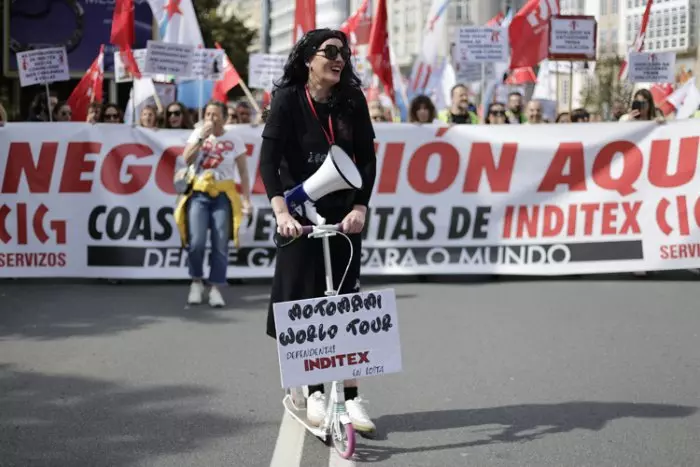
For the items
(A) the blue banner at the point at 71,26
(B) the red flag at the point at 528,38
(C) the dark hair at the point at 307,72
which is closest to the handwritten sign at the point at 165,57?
(B) the red flag at the point at 528,38

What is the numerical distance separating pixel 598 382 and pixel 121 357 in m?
3.03

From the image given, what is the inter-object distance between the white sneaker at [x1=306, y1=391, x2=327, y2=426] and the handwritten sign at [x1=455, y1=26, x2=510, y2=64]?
11.1m

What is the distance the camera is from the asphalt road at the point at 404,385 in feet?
17.5

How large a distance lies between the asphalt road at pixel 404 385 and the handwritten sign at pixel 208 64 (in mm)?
4736

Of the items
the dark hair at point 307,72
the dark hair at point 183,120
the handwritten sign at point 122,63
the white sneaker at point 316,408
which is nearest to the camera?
the dark hair at point 307,72

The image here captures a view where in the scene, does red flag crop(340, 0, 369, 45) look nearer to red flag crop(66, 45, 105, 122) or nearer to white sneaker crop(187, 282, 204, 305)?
red flag crop(66, 45, 105, 122)

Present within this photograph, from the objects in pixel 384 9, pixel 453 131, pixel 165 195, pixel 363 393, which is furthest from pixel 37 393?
pixel 384 9

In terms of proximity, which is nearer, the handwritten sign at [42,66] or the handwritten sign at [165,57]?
the handwritten sign at [165,57]

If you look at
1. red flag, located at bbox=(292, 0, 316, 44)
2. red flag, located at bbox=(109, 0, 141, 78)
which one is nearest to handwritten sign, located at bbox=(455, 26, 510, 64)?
red flag, located at bbox=(292, 0, 316, 44)

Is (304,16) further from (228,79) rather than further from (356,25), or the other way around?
(356,25)

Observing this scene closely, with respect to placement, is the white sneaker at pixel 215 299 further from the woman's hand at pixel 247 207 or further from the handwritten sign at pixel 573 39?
the handwritten sign at pixel 573 39

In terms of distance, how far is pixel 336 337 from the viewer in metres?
5.18

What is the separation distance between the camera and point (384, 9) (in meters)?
15.7

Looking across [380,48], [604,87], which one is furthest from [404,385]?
[604,87]
